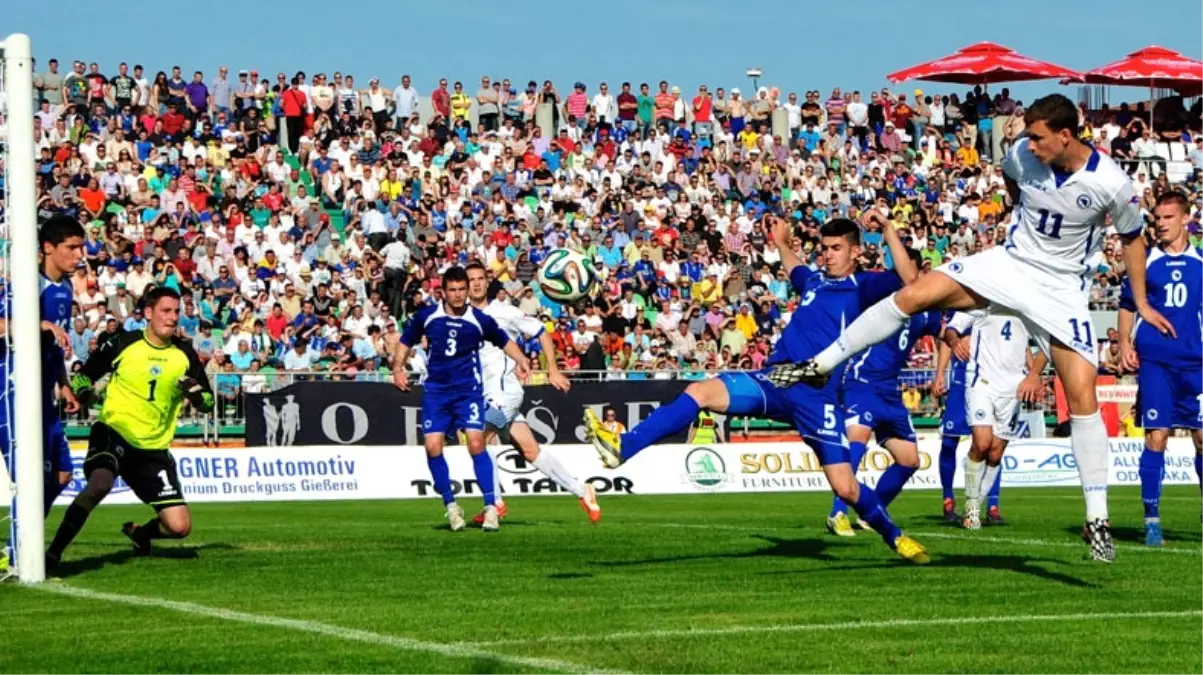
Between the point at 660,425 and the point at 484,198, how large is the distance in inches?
1156

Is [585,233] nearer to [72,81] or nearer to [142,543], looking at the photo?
[72,81]

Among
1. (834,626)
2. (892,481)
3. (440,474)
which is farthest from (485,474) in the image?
(834,626)

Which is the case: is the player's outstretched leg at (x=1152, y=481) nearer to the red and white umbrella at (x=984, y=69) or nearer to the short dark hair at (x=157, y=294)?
the short dark hair at (x=157, y=294)

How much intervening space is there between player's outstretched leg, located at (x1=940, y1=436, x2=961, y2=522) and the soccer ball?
6.58 metres

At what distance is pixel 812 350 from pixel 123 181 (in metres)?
26.6

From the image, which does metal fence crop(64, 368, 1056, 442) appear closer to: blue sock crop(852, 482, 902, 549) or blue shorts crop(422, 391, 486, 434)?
blue shorts crop(422, 391, 486, 434)

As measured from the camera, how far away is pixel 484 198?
40844mm

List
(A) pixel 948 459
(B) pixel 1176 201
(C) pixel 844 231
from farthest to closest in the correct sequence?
(A) pixel 948 459
(B) pixel 1176 201
(C) pixel 844 231

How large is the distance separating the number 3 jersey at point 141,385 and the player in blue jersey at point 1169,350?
24.0 feet

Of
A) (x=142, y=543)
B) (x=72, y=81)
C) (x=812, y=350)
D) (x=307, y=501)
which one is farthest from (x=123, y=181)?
(x=812, y=350)

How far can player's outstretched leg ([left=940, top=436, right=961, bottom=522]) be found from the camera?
18844mm

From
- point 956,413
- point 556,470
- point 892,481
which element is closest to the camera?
point 892,481

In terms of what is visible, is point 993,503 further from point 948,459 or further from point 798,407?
point 798,407

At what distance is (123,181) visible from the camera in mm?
37281
